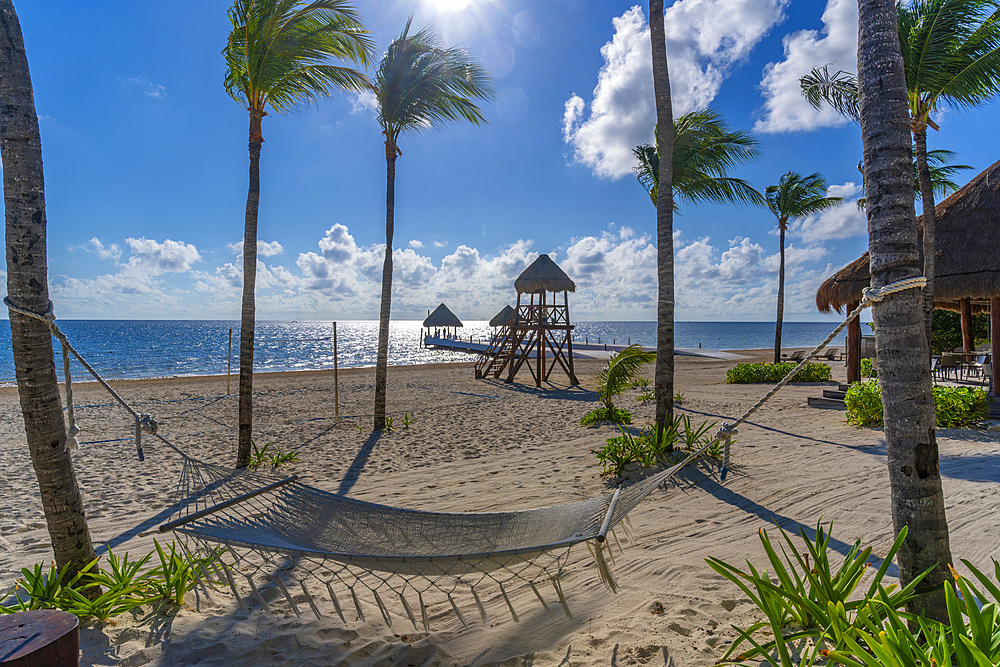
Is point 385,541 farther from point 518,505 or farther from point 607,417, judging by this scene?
point 607,417

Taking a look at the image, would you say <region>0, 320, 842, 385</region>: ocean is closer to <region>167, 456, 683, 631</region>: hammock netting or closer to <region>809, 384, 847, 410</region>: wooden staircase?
<region>809, 384, 847, 410</region>: wooden staircase

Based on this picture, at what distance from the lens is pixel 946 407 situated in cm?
584

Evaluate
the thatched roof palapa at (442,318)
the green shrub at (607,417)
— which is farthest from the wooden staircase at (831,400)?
the thatched roof palapa at (442,318)

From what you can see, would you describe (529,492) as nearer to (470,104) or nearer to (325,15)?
(325,15)

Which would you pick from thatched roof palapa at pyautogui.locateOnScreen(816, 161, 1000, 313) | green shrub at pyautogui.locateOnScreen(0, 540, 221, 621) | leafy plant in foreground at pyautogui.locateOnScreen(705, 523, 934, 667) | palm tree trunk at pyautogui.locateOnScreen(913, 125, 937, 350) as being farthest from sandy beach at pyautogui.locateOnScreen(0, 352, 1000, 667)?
thatched roof palapa at pyautogui.locateOnScreen(816, 161, 1000, 313)

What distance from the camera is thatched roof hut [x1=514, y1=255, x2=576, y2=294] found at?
1399cm

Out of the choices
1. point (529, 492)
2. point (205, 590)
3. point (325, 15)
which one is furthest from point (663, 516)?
point (325, 15)

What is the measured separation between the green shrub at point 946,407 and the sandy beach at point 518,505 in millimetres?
279

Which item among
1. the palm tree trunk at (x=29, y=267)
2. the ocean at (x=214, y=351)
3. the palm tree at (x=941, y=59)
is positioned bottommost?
the ocean at (x=214, y=351)

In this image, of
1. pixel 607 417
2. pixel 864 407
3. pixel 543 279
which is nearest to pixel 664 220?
pixel 607 417

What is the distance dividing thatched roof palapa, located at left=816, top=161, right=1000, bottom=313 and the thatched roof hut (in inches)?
282

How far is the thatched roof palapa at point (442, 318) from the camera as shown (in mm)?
35656

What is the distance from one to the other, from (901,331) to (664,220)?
140 inches

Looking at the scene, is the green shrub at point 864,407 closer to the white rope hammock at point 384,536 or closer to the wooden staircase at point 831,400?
the wooden staircase at point 831,400
